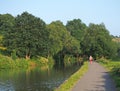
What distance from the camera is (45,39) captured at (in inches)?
3260

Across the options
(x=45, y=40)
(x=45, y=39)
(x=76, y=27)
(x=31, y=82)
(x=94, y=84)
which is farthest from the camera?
(x=76, y=27)

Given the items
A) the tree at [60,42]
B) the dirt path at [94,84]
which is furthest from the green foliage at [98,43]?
the dirt path at [94,84]

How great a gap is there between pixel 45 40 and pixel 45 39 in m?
0.30

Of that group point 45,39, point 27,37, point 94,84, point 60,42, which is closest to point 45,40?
point 45,39

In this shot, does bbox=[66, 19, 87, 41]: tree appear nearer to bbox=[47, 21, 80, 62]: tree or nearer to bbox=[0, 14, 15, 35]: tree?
bbox=[47, 21, 80, 62]: tree

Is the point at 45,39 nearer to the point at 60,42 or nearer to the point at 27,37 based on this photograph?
the point at 27,37

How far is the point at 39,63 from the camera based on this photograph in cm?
8106

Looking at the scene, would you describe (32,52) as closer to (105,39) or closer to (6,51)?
(6,51)

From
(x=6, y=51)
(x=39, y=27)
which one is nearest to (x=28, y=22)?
(x=39, y=27)

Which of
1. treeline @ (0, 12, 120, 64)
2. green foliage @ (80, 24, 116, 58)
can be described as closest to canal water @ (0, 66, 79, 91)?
treeline @ (0, 12, 120, 64)

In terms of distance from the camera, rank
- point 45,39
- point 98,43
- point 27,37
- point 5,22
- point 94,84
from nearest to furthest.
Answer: point 94,84 → point 27,37 → point 45,39 → point 98,43 → point 5,22

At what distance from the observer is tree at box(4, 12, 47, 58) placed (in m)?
78.4

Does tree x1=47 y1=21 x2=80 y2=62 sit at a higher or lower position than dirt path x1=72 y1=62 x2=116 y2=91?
higher

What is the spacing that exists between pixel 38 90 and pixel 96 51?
75604mm
